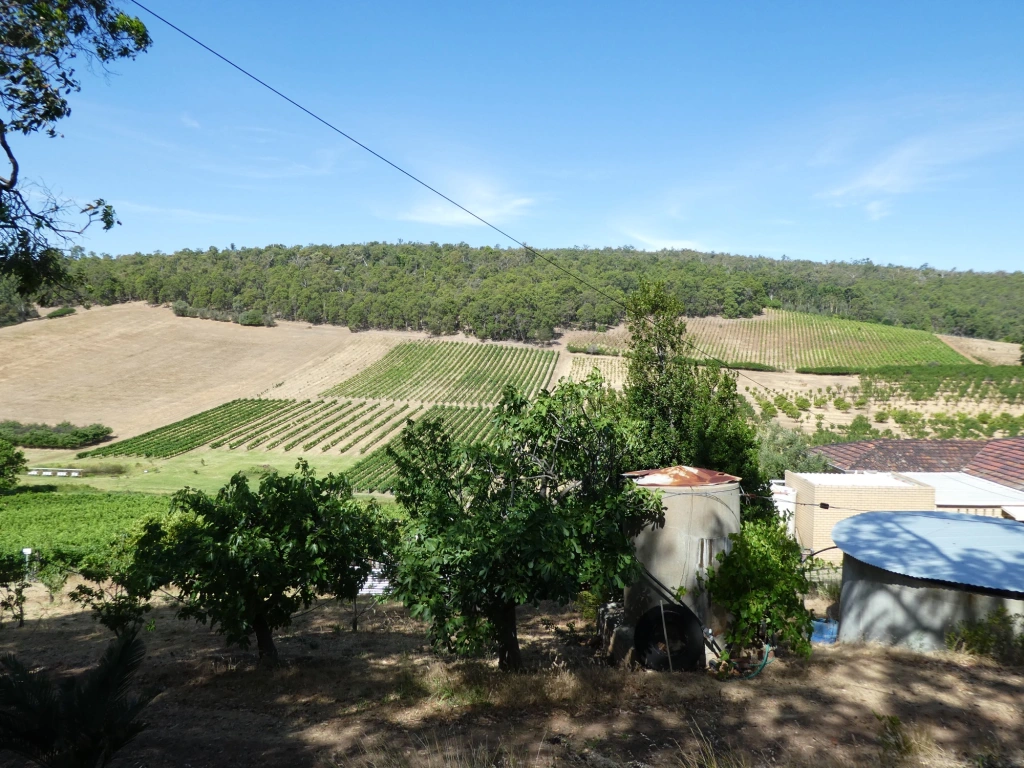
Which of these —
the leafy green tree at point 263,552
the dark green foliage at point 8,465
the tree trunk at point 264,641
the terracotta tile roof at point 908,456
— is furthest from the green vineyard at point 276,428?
the leafy green tree at point 263,552

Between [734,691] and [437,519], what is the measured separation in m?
3.87

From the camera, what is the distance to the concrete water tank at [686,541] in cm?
856

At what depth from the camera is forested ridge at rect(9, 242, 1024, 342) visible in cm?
10919

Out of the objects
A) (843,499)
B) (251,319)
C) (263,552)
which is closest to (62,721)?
(263,552)

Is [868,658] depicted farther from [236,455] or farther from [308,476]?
[236,455]

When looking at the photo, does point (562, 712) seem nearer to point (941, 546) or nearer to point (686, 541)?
point (686, 541)

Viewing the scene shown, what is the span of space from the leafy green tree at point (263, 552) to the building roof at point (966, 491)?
1940 centimetres

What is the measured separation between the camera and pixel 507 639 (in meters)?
8.55

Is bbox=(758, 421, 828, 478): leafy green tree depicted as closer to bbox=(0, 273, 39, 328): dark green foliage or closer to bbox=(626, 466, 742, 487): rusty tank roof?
bbox=(626, 466, 742, 487): rusty tank roof

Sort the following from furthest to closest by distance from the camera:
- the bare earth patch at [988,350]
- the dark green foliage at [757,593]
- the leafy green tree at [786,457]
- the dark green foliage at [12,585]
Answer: the bare earth patch at [988,350]
the leafy green tree at [786,457]
the dark green foliage at [12,585]
the dark green foliage at [757,593]

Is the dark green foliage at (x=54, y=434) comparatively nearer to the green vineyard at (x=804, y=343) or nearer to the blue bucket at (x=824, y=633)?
the green vineyard at (x=804, y=343)

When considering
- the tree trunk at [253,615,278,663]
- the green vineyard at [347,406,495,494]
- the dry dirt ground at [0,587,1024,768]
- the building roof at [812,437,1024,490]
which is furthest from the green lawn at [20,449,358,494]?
the dry dirt ground at [0,587,1024,768]

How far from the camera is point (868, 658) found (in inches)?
320

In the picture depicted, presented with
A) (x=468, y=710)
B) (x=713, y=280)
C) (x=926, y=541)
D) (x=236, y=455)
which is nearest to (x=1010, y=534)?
(x=926, y=541)
